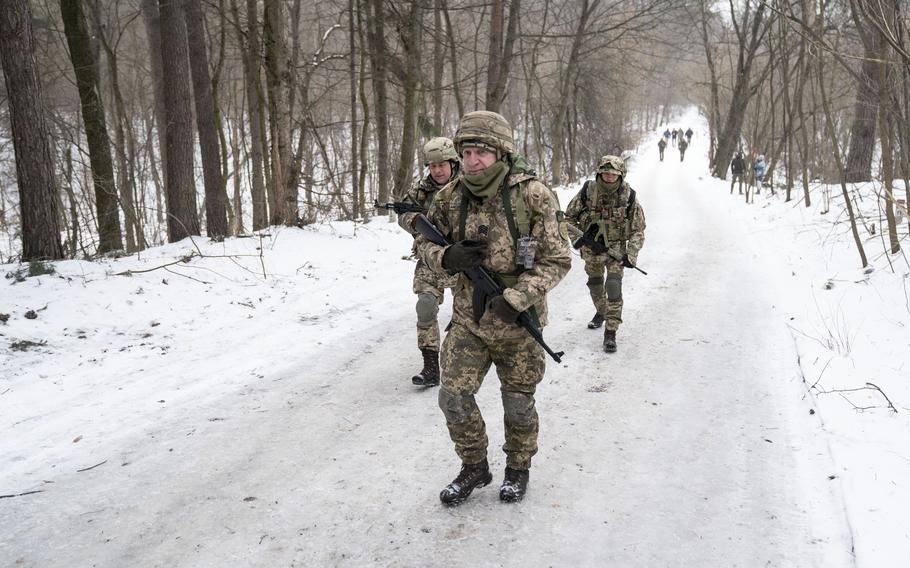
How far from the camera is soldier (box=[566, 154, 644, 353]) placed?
5715 millimetres

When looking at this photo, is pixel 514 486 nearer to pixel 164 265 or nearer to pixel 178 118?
pixel 164 265

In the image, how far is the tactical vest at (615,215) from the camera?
18.9 feet

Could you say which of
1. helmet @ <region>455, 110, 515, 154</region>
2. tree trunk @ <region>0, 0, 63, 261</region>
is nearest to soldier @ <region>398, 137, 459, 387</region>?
helmet @ <region>455, 110, 515, 154</region>

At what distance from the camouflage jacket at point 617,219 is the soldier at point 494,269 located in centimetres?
299

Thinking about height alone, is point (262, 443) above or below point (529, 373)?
below

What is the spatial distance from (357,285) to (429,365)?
10.5 ft

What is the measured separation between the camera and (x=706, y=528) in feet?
9.78

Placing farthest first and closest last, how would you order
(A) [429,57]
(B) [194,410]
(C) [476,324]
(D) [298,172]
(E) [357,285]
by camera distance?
1. (A) [429,57]
2. (D) [298,172]
3. (E) [357,285]
4. (B) [194,410]
5. (C) [476,324]

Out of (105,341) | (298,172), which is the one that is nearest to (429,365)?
(105,341)

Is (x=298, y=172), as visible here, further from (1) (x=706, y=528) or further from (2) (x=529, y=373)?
(1) (x=706, y=528)

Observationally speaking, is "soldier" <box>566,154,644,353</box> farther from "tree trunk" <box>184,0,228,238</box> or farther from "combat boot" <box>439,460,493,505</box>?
"tree trunk" <box>184,0,228,238</box>

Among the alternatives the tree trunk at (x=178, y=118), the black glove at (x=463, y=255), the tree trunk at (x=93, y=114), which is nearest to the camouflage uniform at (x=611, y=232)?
the black glove at (x=463, y=255)

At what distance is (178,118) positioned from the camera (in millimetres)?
8844

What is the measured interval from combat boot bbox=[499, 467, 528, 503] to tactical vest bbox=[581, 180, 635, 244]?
10.7ft
